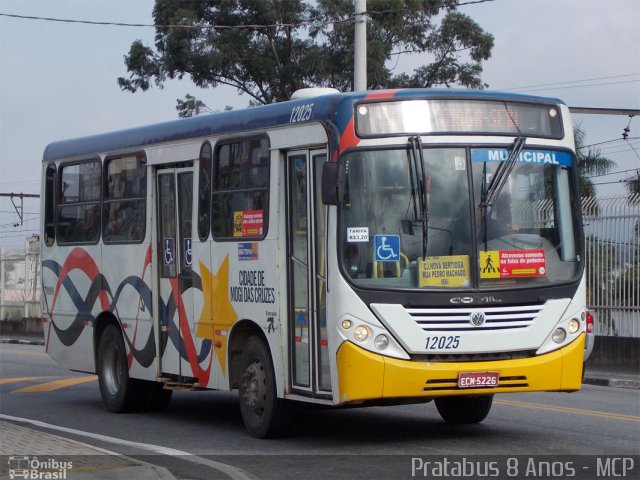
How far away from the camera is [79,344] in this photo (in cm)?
1606

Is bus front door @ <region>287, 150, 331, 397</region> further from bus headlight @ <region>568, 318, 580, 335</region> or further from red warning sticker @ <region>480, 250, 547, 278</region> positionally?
bus headlight @ <region>568, 318, 580, 335</region>

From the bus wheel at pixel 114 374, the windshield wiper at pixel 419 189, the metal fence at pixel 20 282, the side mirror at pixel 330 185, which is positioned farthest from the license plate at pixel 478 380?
the metal fence at pixel 20 282

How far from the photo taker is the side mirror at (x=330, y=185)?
34.6 feet

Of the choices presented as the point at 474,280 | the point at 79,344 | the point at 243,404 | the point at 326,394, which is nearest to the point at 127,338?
the point at 79,344

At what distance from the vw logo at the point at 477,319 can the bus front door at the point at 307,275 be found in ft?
4.36

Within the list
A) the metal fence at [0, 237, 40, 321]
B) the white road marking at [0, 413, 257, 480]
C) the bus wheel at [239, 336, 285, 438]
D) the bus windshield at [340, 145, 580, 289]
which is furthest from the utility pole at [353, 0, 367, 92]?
the metal fence at [0, 237, 40, 321]

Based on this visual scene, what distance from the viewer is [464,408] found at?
1271cm

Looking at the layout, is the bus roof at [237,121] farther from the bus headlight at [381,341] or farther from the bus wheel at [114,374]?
the bus wheel at [114,374]

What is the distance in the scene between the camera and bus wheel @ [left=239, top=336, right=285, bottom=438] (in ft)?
38.6

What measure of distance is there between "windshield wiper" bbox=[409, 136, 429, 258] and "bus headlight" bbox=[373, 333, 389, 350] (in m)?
0.78

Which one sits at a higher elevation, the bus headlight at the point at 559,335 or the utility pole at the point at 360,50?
the utility pole at the point at 360,50

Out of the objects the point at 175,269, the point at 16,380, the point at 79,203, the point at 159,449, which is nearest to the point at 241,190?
the point at 175,269

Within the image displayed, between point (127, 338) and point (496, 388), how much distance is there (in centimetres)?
573

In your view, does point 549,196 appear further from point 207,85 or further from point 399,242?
point 207,85
